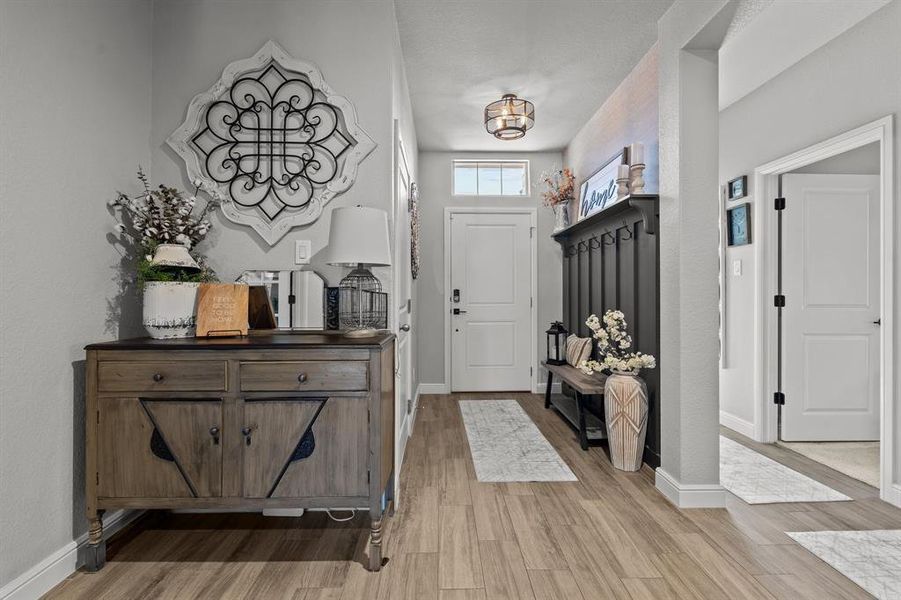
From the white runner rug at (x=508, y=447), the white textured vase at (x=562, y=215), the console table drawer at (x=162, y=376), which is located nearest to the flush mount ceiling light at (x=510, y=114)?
the white textured vase at (x=562, y=215)

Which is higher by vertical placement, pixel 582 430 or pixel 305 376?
pixel 305 376

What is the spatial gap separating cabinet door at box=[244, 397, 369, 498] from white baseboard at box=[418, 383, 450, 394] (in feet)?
11.3

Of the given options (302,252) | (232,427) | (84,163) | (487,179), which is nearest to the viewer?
(232,427)

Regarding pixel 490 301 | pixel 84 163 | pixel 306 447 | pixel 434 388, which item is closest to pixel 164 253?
pixel 84 163

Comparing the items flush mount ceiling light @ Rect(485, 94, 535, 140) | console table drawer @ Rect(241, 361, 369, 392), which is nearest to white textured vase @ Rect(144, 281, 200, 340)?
console table drawer @ Rect(241, 361, 369, 392)

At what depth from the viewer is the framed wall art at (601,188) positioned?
147 inches

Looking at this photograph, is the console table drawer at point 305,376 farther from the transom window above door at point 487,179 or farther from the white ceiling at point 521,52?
the transom window above door at point 487,179

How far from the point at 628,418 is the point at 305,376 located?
199 cm

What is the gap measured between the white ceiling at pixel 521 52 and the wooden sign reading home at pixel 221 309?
186 cm

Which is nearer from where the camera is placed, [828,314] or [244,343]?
[244,343]

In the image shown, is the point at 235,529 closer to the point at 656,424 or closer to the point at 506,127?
the point at 656,424

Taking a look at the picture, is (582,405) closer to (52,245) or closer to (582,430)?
(582,430)

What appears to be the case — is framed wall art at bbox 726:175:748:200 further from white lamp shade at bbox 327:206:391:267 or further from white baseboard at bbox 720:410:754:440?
white lamp shade at bbox 327:206:391:267

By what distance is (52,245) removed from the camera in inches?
70.2
